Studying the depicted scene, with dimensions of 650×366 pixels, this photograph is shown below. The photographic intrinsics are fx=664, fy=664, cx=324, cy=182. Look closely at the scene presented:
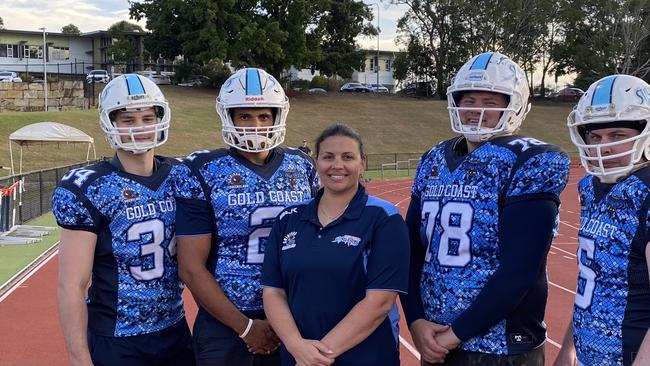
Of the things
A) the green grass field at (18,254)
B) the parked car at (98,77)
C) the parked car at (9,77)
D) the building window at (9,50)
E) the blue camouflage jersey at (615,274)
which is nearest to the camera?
the blue camouflage jersey at (615,274)

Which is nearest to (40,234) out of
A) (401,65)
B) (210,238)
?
(210,238)

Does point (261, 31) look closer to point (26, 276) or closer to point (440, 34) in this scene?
point (440, 34)

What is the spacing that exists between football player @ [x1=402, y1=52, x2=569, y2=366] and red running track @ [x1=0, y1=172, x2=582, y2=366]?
322 centimetres

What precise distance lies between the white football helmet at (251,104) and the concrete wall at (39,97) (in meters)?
37.0

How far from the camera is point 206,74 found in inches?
1917

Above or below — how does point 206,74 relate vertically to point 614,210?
above

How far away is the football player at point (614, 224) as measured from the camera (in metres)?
2.56

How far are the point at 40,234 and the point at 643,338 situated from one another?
504 inches

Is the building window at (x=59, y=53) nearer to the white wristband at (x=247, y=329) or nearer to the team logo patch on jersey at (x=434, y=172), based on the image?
A: the white wristband at (x=247, y=329)

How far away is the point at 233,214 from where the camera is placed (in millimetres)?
3332

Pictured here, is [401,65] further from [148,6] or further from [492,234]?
[492,234]

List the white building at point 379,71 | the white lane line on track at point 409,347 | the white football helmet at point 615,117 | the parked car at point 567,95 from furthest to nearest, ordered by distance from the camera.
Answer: the white building at point 379,71 → the parked car at point 567,95 → the white lane line on track at point 409,347 → the white football helmet at point 615,117

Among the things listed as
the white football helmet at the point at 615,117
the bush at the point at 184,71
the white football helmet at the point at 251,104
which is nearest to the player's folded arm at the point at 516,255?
the white football helmet at the point at 615,117

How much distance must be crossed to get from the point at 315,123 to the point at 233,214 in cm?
3739
